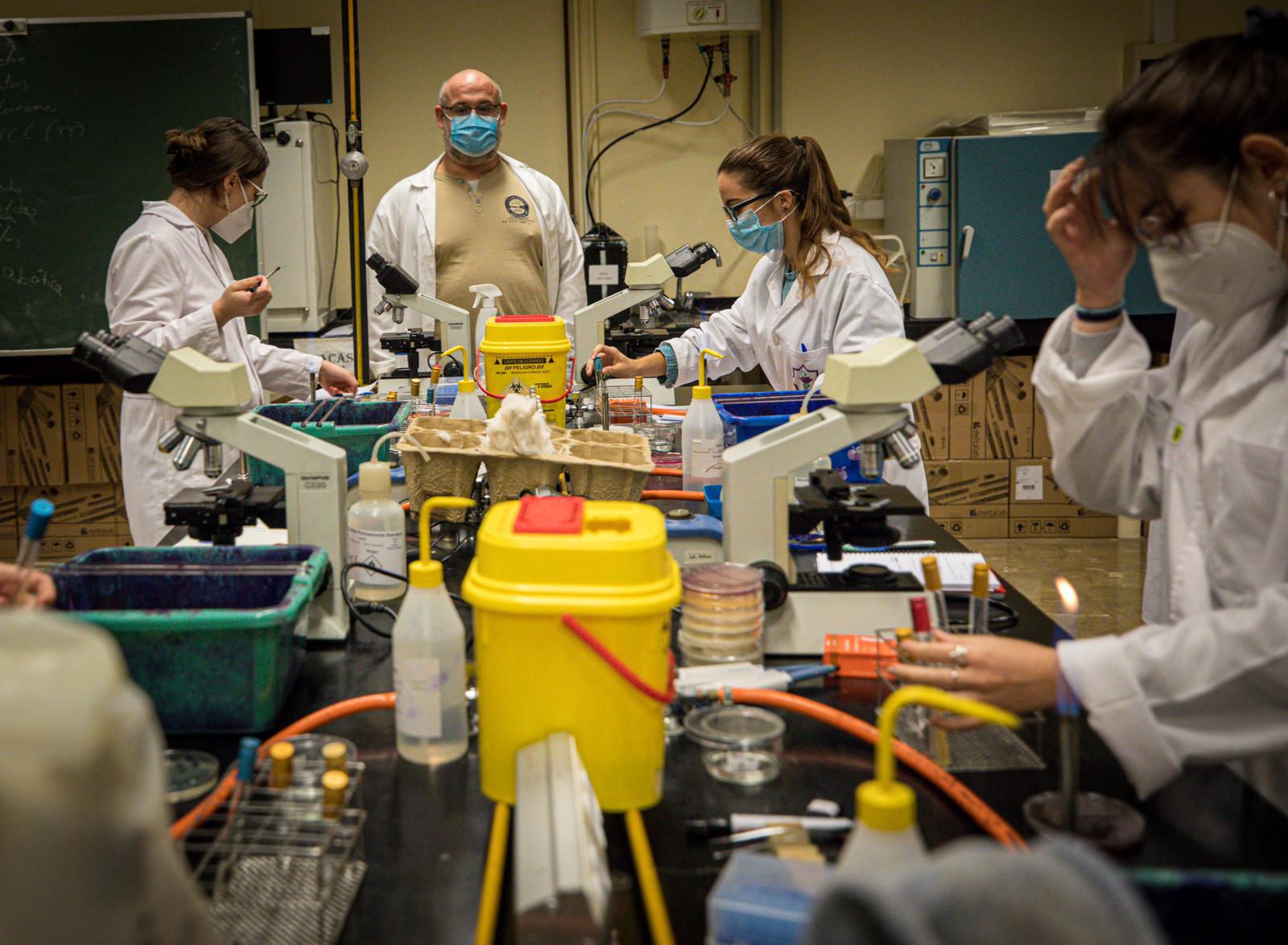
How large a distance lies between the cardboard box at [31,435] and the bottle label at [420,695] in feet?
12.9

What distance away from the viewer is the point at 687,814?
3.70 ft

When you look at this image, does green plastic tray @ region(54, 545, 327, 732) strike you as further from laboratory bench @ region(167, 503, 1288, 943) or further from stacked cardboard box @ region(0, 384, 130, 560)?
stacked cardboard box @ region(0, 384, 130, 560)

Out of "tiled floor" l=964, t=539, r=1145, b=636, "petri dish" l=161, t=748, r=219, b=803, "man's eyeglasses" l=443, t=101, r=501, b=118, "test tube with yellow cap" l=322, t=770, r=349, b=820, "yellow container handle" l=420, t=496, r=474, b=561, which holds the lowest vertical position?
"tiled floor" l=964, t=539, r=1145, b=636

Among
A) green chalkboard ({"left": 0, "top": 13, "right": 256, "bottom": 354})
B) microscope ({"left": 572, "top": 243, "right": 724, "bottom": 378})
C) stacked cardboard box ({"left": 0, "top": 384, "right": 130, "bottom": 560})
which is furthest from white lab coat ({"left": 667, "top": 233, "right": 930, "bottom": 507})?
stacked cardboard box ({"left": 0, "top": 384, "right": 130, "bottom": 560})

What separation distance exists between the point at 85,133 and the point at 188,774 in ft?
13.2

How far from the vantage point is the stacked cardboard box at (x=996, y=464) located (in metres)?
4.84

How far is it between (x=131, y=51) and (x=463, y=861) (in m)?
4.29

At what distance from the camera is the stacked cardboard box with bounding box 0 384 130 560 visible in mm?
4574

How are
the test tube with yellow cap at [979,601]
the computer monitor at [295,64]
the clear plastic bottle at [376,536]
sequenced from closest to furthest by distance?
the test tube with yellow cap at [979,601] → the clear plastic bottle at [376,536] → the computer monitor at [295,64]

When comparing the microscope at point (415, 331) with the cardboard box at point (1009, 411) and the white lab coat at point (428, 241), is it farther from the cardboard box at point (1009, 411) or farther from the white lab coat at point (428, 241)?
the cardboard box at point (1009, 411)

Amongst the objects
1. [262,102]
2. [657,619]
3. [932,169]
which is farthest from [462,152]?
[657,619]

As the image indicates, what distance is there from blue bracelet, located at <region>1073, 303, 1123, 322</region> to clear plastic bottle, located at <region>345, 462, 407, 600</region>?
0.98m

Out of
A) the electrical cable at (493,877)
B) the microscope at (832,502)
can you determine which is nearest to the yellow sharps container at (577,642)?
the electrical cable at (493,877)

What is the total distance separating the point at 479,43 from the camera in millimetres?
5062
